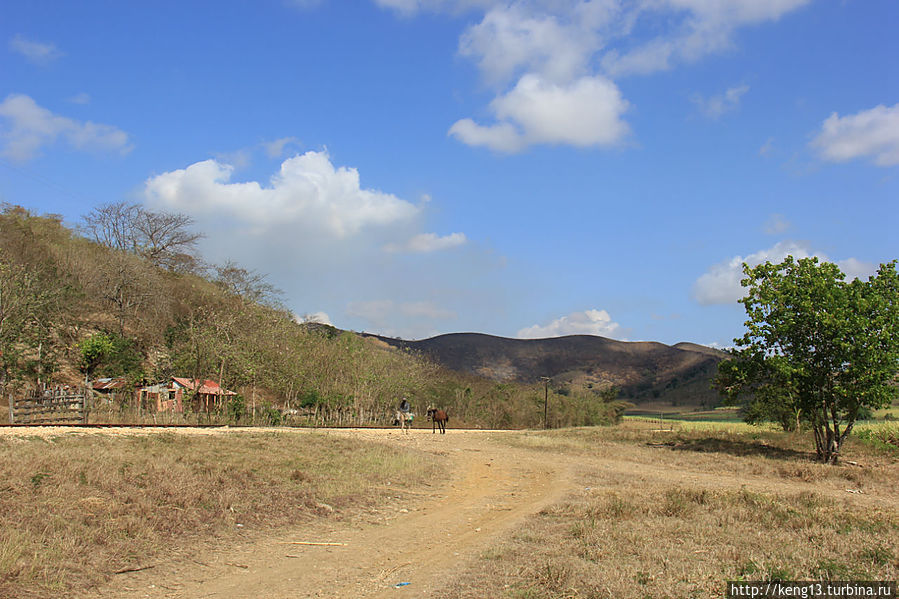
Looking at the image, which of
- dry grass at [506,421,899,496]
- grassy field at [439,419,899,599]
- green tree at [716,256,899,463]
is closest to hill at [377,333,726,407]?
dry grass at [506,421,899,496]

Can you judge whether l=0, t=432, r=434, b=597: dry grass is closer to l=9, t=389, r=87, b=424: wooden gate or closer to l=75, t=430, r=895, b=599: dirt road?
l=75, t=430, r=895, b=599: dirt road

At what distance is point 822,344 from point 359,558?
2285cm

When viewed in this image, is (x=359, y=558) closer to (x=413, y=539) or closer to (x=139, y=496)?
(x=413, y=539)

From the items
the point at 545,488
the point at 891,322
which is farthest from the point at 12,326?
the point at 891,322

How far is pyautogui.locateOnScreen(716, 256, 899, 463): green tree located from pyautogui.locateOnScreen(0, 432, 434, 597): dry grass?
1660 centimetres

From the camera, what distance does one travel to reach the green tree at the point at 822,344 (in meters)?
23.2

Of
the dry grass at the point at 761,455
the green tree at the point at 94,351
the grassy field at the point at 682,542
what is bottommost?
the dry grass at the point at 761,455

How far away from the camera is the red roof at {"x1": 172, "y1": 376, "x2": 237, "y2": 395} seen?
123 feet

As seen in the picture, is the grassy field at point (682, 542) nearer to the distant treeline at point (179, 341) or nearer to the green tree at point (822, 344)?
the green tree at point (822, 344)

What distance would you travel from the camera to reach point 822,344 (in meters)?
24.4

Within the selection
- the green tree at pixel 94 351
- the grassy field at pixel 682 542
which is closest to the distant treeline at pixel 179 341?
the green tree at pixel 94 351

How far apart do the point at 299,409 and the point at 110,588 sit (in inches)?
1586

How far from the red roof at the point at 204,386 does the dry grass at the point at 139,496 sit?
2097 centimetres

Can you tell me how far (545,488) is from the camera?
617 inches
